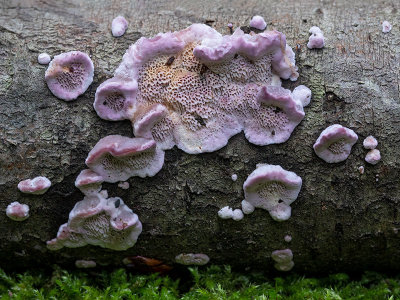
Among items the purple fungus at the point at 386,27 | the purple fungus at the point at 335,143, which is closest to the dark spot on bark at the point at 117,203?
the purple fungus at the point at 335,143

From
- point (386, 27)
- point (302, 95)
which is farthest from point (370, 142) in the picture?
point (386, 27)

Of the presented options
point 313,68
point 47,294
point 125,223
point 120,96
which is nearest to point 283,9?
point 313,68

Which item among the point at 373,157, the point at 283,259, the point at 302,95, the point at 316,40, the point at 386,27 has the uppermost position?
the point at 386,27

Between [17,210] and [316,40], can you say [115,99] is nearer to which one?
[17,210]

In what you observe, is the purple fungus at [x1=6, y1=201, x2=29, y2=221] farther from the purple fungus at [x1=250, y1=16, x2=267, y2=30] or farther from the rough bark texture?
the purple fungus at [x1=250, y1=16, x2=267, y2=30]

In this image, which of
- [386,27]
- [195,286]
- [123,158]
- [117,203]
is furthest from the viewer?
[195,286]

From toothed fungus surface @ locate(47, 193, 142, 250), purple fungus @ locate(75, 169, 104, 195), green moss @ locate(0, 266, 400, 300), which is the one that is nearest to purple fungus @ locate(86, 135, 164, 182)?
purple fungus @ locate(75, 169, 104, 195)

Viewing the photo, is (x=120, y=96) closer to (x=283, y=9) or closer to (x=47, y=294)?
(x=283, y=9)

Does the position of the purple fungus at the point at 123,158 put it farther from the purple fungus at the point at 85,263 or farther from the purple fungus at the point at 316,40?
the purple fungus at the point at 316,40
